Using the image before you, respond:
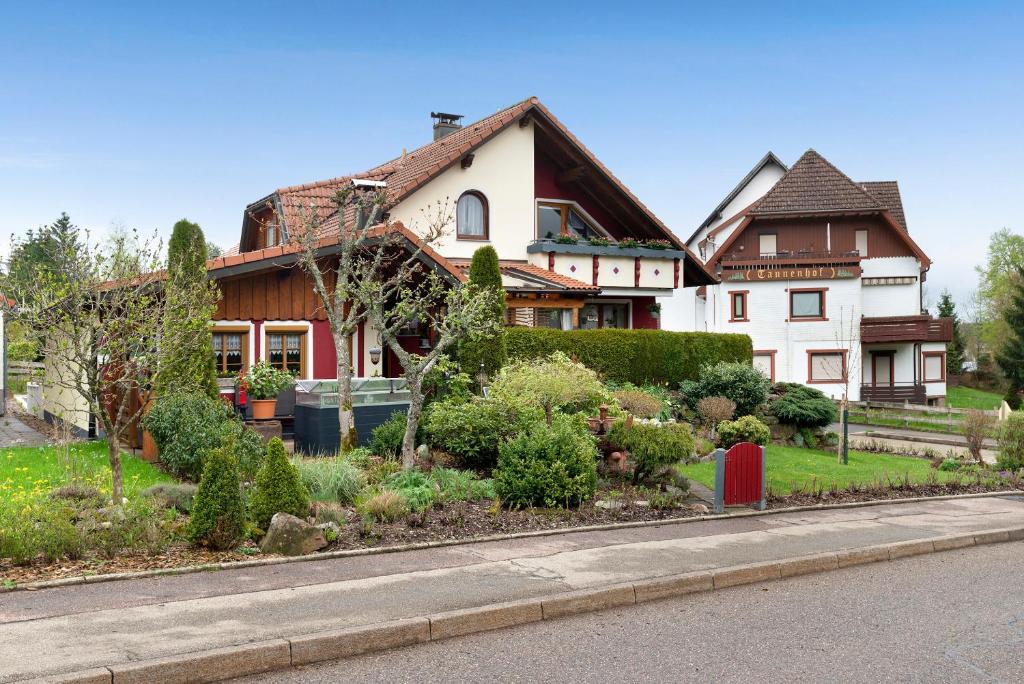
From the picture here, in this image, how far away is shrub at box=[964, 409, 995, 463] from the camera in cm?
2072

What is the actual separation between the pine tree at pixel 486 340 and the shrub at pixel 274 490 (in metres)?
9.17

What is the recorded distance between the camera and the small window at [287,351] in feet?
67.8

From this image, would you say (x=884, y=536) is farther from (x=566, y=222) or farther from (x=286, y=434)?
(x=566, y=222)

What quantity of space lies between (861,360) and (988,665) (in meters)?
40.9

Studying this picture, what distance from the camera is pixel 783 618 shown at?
853 centimetres

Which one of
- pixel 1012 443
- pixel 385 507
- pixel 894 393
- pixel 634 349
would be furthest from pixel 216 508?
pixel 894 393

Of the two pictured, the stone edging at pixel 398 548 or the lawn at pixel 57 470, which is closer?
the stone edging at pixel 398 548

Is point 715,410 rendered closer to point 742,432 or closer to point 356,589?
point 742,432

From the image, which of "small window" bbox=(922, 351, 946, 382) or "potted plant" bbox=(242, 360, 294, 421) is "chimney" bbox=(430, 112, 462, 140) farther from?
"small window" bbox=(922, 351, 946, 382)

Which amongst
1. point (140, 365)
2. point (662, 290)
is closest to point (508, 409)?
point (140, 365)

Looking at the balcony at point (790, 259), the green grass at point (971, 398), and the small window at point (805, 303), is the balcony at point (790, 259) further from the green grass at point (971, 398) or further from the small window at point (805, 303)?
the green grass at point (971, 398)

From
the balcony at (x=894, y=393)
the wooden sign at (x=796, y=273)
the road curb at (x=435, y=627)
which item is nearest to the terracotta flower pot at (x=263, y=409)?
the road curb at (x=435, y=627)

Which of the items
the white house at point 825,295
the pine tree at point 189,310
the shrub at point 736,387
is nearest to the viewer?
the pine tree at point 189,310

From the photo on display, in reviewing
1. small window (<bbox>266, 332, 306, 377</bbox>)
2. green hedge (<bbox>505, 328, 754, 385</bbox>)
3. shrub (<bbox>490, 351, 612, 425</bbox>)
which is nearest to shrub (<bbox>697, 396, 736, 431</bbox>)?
green hedge (<bbox>505, 328, 754, 385</bbox>)
